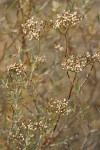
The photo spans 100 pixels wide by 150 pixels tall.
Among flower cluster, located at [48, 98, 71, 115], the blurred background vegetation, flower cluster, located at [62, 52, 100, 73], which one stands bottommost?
flower cluster, located at [48, 98, 71, 115]

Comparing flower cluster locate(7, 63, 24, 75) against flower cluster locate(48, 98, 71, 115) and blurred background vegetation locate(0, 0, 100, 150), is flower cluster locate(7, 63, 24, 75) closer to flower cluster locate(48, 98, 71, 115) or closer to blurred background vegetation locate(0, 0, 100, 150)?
flower cluster locate(48, 98, 71, 115)

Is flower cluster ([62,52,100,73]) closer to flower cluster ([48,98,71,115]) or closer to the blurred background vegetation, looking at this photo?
flower cluster ([48,98,71,115])

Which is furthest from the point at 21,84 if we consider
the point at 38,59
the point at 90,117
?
the point at 90,117

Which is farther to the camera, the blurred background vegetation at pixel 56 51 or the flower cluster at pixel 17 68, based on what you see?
the blurred background vegetation at pixel 56 51

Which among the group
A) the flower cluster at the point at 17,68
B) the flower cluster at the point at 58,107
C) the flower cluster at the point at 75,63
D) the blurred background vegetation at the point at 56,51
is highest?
the blurred background vegetation at the point at 56,51

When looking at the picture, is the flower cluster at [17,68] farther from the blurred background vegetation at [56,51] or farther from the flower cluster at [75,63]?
the blurred background vegetation at [56,51]

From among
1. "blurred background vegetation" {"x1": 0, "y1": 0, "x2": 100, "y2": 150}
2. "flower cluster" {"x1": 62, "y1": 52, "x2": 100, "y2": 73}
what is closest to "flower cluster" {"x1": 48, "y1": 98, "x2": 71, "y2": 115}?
"flower cluster" {"x1": 62, "y1": 52, "x2": 100, "y2": 73}

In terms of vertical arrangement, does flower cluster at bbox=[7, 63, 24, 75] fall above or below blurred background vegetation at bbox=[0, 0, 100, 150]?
below

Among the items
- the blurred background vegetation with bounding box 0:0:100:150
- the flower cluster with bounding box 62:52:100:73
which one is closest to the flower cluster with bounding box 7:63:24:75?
the flower cluster with bounding box 62:52:100:73

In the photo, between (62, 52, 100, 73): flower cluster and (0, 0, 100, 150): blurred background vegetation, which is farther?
(0, 0, 100, 150): blurred background vegetation

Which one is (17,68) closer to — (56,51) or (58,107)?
(58,107)

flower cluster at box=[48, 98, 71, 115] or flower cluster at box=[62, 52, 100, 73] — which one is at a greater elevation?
flower cluster at box=[62, 52, 100, 73]

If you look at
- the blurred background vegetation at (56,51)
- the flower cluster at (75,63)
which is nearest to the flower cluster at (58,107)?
the flower cluster at (75,63)
